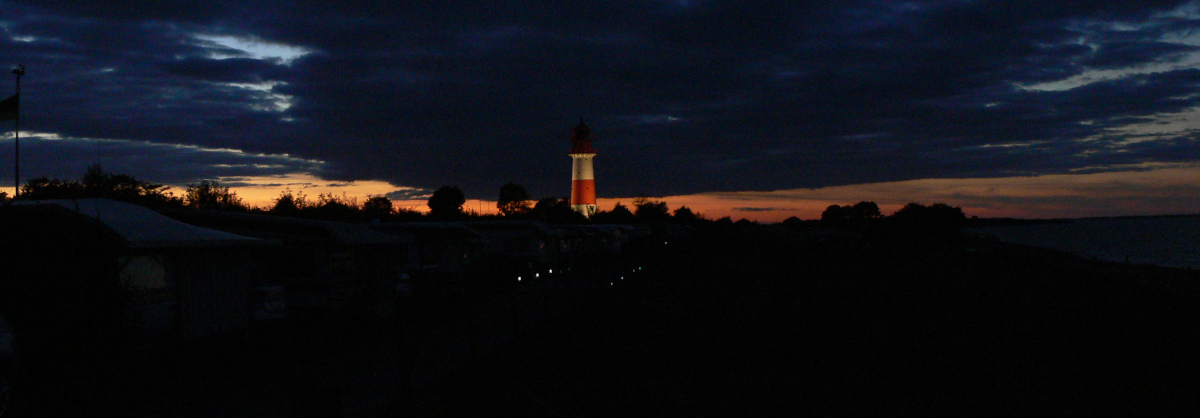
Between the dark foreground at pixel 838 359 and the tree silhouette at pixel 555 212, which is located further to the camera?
the tree silhouette at pixel 555 212

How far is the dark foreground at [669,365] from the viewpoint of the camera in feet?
34.2

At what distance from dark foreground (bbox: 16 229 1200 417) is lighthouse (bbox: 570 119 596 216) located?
64943 millimetres

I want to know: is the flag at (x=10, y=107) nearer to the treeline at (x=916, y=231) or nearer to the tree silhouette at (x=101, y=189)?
the tree silhouette at (x=101, y=189)

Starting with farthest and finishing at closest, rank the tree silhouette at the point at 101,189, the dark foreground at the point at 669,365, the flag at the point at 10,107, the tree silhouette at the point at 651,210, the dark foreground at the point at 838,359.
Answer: the tree silhouette at the point at 651,210
the tree silhouette at the point at 101,189
the flag at the point at 10,107
the dark foreground at the point at 838,359
the dark foreground at the point at 669,365

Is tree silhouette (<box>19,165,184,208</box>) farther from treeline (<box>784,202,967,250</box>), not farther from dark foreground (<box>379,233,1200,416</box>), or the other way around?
treeline (<box>784,202,967,250</box>)

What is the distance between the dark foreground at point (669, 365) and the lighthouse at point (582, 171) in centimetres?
6494

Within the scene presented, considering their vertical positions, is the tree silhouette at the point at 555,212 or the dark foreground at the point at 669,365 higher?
the tree silhouette at the point at 555,212

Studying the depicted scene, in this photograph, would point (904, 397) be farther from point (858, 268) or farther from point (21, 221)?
point (858, 268)

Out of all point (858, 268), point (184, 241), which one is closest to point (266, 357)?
point (184, 241)

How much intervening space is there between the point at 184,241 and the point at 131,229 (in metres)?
0.81

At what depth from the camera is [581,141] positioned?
8875cm

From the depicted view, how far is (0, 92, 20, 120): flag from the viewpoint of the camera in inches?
619

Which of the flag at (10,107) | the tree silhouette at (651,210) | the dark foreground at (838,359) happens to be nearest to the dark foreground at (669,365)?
the dark foreground at (838,359)

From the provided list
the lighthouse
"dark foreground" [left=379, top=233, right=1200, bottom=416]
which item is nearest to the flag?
"dark foreground" [left=379, top=233, right=1200, bottom=416]
